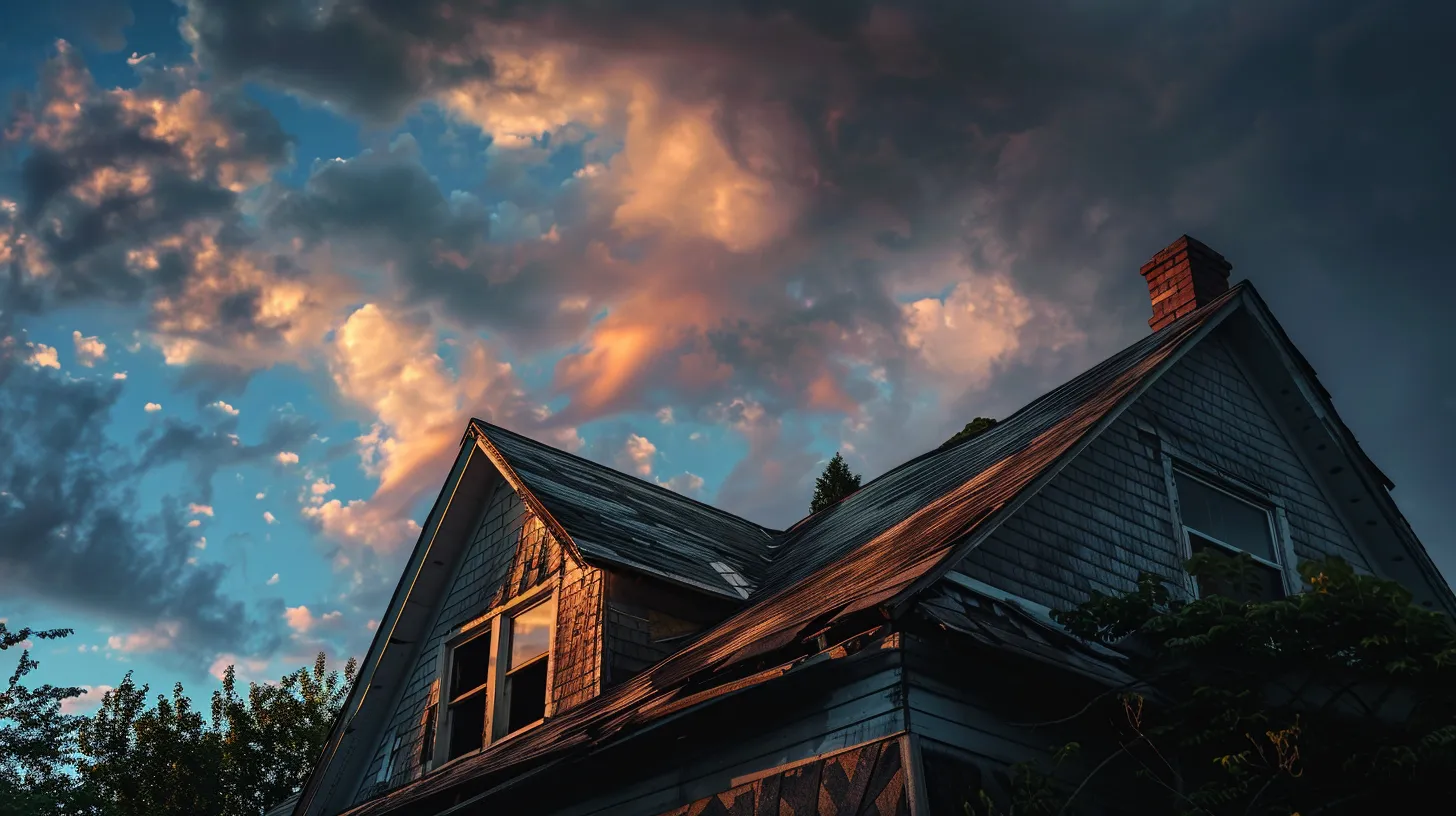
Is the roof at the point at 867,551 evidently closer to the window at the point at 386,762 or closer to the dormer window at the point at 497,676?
the dormer window at the point at 497,676

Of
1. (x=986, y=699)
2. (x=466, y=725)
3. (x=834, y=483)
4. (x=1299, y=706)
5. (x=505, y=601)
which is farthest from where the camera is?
(x=834, y=483)

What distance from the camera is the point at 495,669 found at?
12680 mm

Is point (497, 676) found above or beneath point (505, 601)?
beneath

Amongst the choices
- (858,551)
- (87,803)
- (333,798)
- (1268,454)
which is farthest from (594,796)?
(87,803)

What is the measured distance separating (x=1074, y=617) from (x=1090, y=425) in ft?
5.83

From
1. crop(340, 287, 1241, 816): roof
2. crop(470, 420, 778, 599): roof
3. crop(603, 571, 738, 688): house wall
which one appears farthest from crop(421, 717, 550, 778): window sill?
crop(470, 420, 778, 599): roof

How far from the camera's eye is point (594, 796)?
A: 30.9ft

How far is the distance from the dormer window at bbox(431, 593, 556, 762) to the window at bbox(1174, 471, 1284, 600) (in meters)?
6.45

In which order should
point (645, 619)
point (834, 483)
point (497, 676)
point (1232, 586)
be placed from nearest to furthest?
1. point (1232, 586)
2. point (645, 619)
3. point (497, 676)
4. point (834, 483)

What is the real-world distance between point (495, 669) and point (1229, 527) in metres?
7.79

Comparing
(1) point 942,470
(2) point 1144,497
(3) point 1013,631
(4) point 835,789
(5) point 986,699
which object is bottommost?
(4) point 835,789

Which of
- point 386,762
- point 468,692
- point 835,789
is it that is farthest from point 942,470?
point 386,762

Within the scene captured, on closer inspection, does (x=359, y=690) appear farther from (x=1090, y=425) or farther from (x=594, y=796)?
(x=1090, y=425)

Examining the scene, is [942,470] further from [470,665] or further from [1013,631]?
[470,665]
